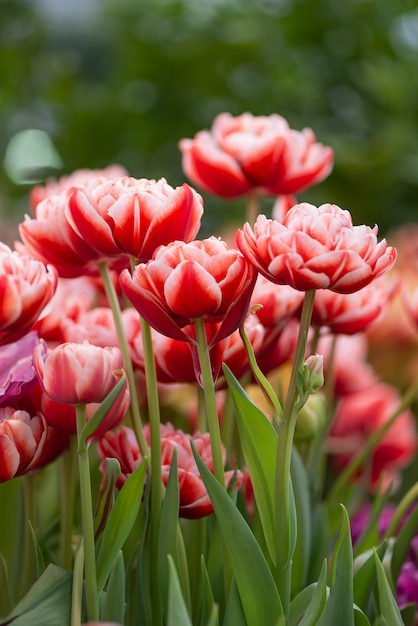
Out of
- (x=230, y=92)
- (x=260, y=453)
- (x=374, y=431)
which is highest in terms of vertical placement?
(x=230, y=92)

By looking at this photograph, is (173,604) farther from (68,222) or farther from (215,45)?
(215,45)

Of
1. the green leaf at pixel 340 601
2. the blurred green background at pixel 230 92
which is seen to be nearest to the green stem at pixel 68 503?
the green leaf at pixel 340 601

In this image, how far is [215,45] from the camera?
1.20m

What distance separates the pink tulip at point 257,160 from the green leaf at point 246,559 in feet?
0.60

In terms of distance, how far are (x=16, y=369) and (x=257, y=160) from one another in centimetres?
16

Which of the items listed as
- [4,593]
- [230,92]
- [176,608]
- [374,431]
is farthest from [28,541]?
[230,92]

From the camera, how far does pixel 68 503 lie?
33 centimetres

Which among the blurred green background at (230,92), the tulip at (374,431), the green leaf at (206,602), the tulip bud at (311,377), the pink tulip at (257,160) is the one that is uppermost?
the blurred green background at (230,92)

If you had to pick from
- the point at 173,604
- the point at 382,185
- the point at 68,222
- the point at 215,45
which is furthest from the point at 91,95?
the point at 173,604

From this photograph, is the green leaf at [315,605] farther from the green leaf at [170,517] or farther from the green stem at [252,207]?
the green stem at [252,207]

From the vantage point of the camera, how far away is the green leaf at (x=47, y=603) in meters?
0.27

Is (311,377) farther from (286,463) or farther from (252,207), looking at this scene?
(252,207)

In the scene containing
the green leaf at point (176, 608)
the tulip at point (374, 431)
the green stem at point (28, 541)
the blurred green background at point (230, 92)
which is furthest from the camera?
the blurred green background at point (230, 92)

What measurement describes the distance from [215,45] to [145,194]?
976 millimetres
